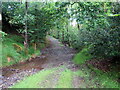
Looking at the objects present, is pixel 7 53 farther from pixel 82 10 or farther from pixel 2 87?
pixel 82 10

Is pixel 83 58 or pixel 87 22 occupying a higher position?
pixel 87 22

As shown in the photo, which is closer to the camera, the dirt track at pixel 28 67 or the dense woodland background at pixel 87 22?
the dense woodland background at pixel 87 22

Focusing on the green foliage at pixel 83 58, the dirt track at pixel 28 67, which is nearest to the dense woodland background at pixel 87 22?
the green foliage at pixel 83 58

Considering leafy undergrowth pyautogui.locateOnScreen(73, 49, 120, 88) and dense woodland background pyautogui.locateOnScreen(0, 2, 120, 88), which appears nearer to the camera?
dense woodland background pyautogui.locateOnScreen(0, 2, 120, 88)

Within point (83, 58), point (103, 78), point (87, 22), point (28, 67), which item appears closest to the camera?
point (87, 22)

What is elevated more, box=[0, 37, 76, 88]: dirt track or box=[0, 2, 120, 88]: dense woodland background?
box=[0, 2, 120, 88]: dense woodland background

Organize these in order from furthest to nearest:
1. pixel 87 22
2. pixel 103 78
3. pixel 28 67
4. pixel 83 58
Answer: pixel 83 58 < pixel 28 67 < pixel 103 78 < pixel 87 22

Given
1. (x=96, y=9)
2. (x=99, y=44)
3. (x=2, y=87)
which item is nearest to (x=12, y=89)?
(x=2, y=87)

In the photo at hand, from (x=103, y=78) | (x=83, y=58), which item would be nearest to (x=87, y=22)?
(x=103, y=78)

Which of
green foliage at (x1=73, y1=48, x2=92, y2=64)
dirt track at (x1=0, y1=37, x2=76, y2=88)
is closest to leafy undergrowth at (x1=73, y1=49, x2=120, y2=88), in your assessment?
dirt track at (x1=0, y1=37, x2=76, y2=88)

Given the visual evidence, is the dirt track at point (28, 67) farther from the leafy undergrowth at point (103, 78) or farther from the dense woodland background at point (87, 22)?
the leafy undergrowth at point (103, 78)

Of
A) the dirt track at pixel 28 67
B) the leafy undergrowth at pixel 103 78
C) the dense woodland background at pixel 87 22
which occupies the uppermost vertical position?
the dense woodland background at pixel 87 22

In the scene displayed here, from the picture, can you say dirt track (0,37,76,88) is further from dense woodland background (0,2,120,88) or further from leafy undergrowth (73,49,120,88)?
leafy undergrowth (73,49,120,88)

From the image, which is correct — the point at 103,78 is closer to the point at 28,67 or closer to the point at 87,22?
the point at 87,22
